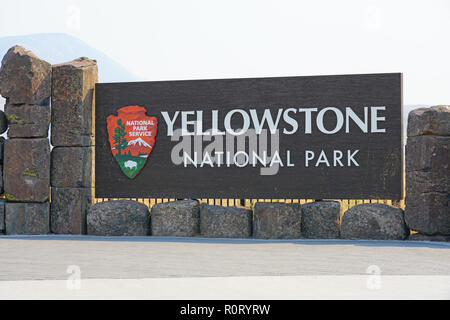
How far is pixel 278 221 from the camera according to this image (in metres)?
10.9

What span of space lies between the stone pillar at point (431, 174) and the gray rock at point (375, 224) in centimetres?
24

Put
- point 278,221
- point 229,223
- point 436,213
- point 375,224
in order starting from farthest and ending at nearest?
point 229,223 → point 278,221 → point 375,224 → point 436,213

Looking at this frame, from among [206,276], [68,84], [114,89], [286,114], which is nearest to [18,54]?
[68,84]

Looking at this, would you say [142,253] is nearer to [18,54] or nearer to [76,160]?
[76,160]

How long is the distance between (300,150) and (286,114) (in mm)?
702

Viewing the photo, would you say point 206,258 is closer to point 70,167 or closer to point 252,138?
point 252,138

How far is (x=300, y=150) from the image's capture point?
447 inches

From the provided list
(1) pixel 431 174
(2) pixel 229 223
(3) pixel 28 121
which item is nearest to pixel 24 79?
(3) pixel 28 121

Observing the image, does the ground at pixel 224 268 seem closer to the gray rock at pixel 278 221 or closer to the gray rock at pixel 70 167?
the gray rock at pixel 278 221

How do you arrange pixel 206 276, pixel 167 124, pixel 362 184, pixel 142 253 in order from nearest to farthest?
pixel 206 276 < pixel 142 253 < pixel 362 184 < pixel 167 124

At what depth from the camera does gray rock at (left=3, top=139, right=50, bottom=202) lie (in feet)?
38.1

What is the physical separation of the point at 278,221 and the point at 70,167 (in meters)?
3.98

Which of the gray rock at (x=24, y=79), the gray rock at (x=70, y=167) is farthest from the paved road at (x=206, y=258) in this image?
the gray rock at (x=24, y=79)

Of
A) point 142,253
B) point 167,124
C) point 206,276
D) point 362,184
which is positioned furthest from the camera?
point 167,124
